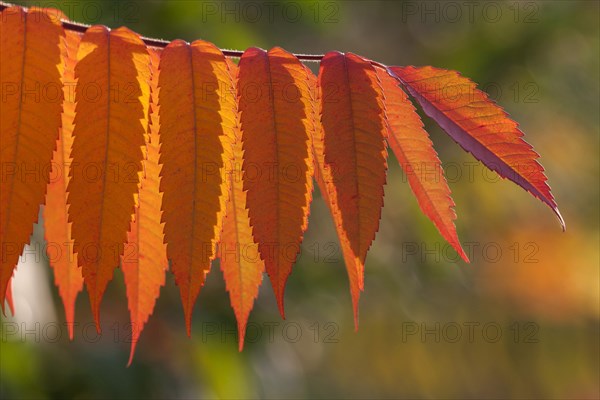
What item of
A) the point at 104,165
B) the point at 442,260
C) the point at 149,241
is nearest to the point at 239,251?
the point at 149,241

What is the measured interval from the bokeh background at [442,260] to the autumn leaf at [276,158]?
2.49 meters

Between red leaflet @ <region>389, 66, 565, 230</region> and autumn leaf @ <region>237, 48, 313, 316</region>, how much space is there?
0.41 feet

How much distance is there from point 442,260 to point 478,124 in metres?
3.02

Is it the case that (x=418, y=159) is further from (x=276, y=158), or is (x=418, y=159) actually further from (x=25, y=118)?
(x=25, y=118)

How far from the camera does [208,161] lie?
0.68m

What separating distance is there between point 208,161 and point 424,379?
13.3ft

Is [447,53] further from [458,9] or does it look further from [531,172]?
[531,172]

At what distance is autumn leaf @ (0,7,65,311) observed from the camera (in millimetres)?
670

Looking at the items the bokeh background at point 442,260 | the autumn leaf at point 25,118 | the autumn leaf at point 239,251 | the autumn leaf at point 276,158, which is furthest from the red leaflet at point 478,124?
the bokeh background at point 442,260

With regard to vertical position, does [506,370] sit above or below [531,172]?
below

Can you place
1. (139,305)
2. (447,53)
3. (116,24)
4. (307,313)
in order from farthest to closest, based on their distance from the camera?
(447,53)
(307,313)
(116,24)
(139,305)

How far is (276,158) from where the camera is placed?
0.69 meters

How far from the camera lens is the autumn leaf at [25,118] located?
67 centimetres

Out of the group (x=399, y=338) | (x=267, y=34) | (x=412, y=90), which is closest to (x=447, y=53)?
(x=267, y=34)
